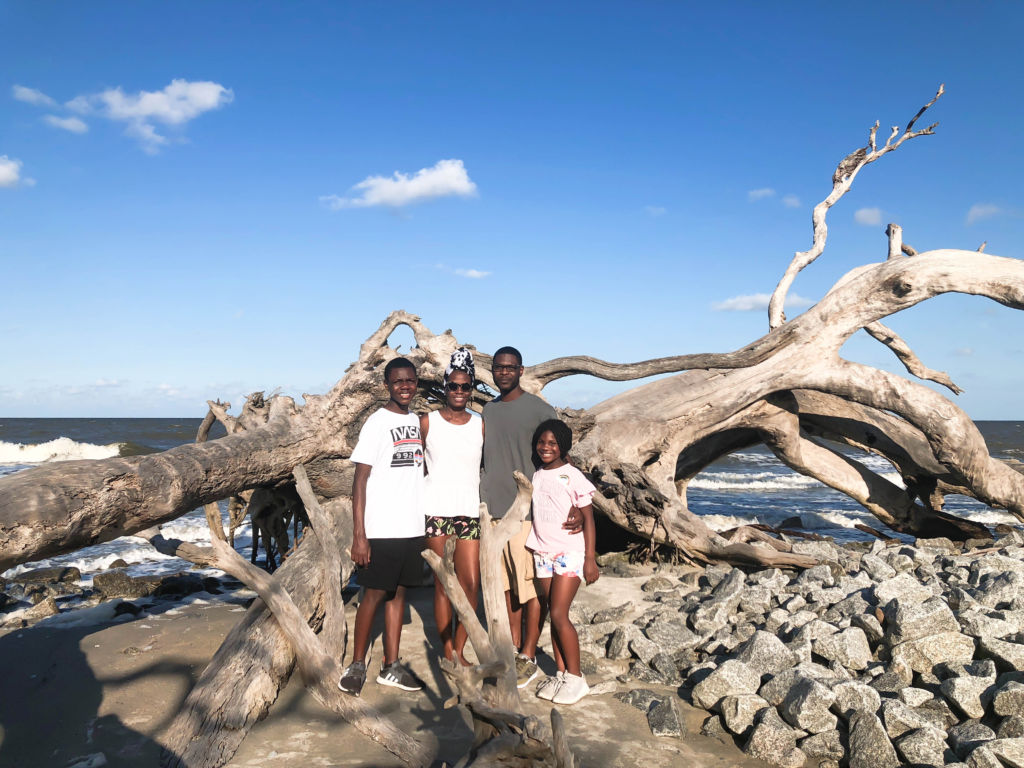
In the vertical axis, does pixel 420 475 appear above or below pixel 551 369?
below

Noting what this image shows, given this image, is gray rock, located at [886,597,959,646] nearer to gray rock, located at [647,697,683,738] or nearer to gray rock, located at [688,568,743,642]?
gray rock, located at [688,568,743,642]

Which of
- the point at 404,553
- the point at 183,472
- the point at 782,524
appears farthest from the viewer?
the point at 782,524

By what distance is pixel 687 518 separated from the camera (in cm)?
718

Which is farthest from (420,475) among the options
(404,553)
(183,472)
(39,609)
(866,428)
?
(866,428)

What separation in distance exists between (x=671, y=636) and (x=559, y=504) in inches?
67.4

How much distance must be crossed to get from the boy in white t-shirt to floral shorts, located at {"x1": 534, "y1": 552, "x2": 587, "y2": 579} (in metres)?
0.74

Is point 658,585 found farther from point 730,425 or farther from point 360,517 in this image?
point 360,517

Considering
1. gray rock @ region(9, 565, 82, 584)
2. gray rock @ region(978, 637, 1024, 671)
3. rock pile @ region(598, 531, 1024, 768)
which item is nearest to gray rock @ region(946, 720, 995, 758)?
rock pile @ region(598, 531, 1024, 768)

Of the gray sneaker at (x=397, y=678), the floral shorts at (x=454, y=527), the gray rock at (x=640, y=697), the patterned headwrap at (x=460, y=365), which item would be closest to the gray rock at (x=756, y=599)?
the gray rock at (x=640, y=697)

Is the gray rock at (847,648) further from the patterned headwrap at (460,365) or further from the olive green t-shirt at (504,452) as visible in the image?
the patterned headwrap at (460,365)

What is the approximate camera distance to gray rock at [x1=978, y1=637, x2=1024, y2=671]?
13.5ft

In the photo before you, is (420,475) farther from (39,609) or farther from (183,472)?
(39,609)

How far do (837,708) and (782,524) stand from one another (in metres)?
11.5

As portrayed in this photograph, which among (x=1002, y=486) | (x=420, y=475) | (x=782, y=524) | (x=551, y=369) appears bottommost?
(x=782, y=524)
